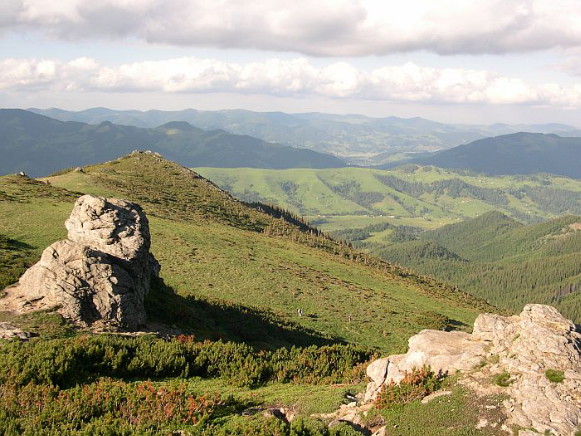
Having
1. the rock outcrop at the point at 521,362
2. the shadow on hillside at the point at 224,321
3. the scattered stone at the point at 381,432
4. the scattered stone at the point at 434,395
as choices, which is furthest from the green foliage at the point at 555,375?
the shadow on hillside at the point at 224,321

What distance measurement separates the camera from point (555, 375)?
18031 mm

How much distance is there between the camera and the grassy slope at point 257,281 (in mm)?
49875

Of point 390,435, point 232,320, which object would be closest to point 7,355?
point 390,435

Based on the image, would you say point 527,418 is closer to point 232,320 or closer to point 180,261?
point 232,320

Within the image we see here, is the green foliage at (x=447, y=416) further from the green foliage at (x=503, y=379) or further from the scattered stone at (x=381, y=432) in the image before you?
the green foliage at (x=503, y=379)

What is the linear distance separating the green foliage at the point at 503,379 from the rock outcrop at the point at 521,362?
0.04 m

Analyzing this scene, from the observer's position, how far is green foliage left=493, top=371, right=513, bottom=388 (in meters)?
18.6

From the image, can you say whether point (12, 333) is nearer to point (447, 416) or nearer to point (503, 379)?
point (447, 416)

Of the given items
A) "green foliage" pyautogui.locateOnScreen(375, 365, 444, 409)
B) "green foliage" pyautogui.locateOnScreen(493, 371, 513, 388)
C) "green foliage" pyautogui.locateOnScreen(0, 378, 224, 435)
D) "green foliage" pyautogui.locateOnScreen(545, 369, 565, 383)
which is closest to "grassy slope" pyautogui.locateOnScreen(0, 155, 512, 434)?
"green foliage" pyautogui.locateOnScreen(375, 365, 444, 409)

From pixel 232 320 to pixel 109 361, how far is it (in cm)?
1932

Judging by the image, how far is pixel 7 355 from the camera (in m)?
21.9

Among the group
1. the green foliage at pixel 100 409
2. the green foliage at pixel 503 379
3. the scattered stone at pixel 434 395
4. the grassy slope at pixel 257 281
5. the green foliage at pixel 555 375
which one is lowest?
the grassy slope at pixel 257 281

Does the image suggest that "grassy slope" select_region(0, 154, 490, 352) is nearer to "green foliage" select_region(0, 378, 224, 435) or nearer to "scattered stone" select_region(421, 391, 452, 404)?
"green foliage" select_region(0, 378, 224, 435)

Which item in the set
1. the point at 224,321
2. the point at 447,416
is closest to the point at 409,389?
the point at 447,416
